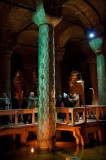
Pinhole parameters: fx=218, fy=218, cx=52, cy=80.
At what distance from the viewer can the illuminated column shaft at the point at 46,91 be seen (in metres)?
7.68

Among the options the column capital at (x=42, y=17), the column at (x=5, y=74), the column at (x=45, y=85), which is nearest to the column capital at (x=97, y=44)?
the column capital at (x=42, y=17)

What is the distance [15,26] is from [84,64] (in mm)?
7244

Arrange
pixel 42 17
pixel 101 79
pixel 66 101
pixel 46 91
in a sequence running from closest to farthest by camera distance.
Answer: pixel 46 91 → pixel 42 17 → pixel 66 101 → pixel 101 79

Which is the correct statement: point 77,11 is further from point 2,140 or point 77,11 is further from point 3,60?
point 2,140

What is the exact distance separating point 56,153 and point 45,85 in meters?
2.35

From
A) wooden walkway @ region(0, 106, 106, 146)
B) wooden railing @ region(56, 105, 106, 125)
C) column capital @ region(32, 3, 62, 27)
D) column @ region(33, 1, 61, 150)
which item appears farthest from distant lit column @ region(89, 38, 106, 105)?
column @ region(33, 1, 61, 150)

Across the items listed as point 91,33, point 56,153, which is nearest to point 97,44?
point 91,33

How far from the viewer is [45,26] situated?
804 cm

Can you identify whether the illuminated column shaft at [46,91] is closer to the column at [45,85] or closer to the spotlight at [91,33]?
the column at [45,85]

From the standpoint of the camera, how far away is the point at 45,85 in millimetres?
7793

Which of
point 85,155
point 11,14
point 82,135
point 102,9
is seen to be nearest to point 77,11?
point 102,9

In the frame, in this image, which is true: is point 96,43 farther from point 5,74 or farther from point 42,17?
point 5,74

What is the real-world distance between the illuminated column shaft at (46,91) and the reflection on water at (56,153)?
0.52m

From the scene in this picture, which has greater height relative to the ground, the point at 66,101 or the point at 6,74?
the point at 6,74
